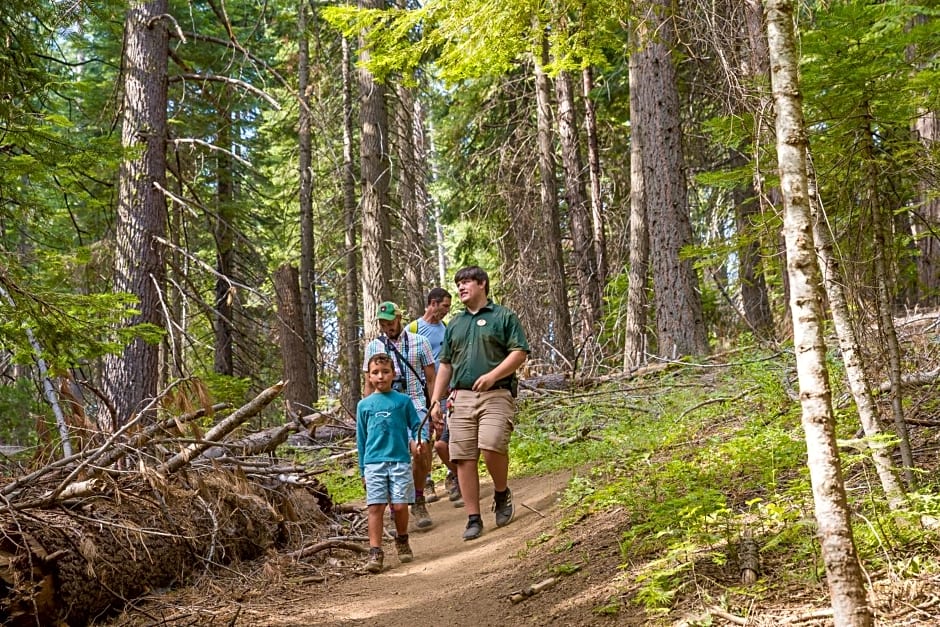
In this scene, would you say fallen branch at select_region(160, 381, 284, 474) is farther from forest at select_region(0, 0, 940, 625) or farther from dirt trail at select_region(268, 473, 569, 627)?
dirt trail at select_region(268, 473, 569, 627)

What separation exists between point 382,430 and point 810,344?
4488 mm

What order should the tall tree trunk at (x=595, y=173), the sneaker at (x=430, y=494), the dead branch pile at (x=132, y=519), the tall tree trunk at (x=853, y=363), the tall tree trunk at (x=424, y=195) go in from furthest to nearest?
the tall tree trunk at (x=424, y=195)
the tall tree trunk at (x=595, y=173)
the sneaker at (x=430, y=494)
the dead branch pile at (x=132, y=519)
the tall tree trunk at (x=853, y=363)

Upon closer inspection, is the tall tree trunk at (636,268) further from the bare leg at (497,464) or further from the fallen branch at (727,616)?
the fallen branch at (727,616)

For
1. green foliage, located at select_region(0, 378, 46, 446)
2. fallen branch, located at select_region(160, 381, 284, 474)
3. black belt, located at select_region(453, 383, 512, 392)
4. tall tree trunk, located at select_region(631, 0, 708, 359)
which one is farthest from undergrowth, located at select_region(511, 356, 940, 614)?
green foliage, located at select_region(0, 378, 46, 446)

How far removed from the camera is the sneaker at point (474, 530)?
273 inches

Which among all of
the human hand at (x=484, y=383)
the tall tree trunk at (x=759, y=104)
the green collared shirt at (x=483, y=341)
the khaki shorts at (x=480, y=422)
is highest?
the tall tree trunk at (x=759, y=104)

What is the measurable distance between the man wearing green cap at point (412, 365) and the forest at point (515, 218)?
139 centimetres

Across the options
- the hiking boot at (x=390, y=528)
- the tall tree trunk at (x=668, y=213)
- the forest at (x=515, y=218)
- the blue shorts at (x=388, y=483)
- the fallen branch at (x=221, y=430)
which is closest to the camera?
the forest at (x=515, y=218)

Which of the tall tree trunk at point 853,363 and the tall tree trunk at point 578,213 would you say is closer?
the tall tree trunk at point 853,363

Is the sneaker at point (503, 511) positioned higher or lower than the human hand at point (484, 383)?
lower

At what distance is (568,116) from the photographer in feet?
52.7

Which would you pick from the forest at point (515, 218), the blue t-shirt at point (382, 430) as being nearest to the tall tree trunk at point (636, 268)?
the forest at point (515, 218)

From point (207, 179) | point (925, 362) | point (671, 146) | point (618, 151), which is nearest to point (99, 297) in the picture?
point (925, 362)

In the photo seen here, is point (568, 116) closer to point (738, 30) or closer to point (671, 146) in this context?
point (671, 146)
